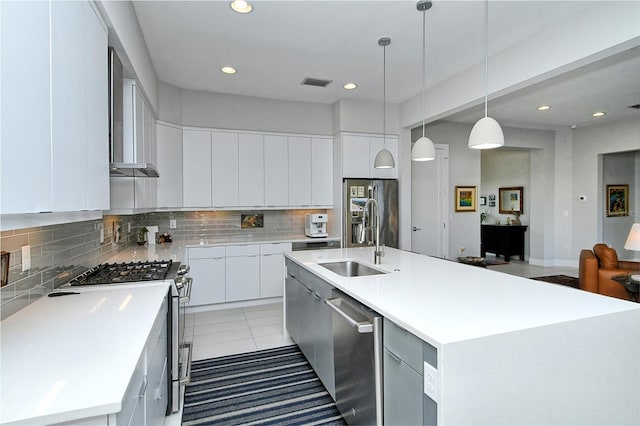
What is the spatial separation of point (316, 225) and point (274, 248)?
77 cm

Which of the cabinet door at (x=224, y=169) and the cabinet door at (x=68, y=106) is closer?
the cabinet door at (x=68, y=106)

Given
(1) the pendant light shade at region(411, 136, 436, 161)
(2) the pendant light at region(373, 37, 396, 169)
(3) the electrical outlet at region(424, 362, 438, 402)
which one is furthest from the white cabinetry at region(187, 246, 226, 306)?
(3) the electrical outlet at region(424, 362, 438, 402)

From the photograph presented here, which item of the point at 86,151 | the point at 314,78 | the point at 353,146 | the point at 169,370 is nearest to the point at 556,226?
the point at 353,146

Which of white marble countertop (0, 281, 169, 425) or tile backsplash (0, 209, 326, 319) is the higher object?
tile backsplash (0, 209, 326, 319)

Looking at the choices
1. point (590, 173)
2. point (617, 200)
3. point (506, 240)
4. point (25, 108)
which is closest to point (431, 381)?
point (25, 108)

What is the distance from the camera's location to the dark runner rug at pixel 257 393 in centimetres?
225

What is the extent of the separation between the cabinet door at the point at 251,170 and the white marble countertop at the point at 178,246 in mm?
533

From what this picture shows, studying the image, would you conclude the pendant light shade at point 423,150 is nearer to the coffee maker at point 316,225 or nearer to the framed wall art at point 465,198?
the coffee maker at point 316,225

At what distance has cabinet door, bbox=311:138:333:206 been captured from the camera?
531 cm

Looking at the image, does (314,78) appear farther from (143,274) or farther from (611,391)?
(611,391)

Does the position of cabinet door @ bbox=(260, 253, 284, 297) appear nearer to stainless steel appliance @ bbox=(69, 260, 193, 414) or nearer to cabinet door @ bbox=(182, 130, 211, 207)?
cabinet door @ bbox=(182, 130, 211, 207)

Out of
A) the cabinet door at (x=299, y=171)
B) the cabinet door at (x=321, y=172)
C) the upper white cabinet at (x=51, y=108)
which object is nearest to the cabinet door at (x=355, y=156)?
the cabinet door at (x=321, y=172)

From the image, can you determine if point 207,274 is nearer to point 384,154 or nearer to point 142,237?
point 142,237

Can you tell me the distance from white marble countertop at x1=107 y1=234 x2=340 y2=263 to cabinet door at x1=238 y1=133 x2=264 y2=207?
0.53m
